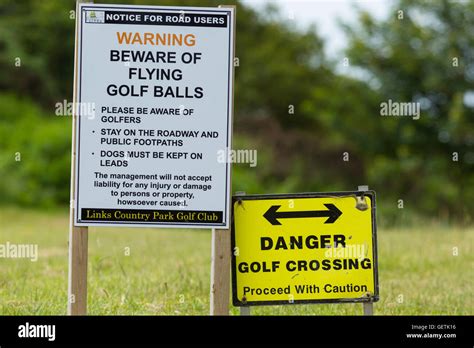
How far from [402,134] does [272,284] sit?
22.9 meters

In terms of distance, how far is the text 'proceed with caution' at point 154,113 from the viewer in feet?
20.0

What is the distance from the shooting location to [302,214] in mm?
6270

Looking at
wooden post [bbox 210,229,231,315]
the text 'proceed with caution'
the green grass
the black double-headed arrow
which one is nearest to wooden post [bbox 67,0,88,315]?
the text 'proceed with caution'

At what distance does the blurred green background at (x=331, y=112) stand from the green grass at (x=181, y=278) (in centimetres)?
937

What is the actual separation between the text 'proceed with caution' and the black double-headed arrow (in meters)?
0.37

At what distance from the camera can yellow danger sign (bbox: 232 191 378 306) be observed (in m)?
6.25

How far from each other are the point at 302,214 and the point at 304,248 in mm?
257

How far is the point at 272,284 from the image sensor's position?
20.6 feet

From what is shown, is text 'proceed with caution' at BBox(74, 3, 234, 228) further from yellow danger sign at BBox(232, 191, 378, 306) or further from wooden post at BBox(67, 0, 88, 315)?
yellow danger sign at BBox(232, 191, 378, 306)

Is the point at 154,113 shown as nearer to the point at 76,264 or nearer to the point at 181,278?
the point at 76,264

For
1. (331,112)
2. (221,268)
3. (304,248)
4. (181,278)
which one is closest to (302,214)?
(304,248)

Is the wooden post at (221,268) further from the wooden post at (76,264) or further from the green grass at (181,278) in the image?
the green grass at (181,278)
